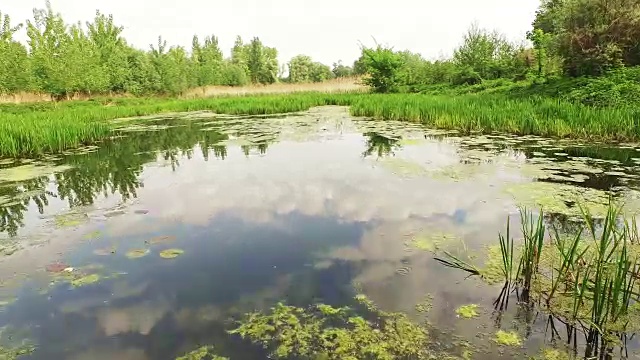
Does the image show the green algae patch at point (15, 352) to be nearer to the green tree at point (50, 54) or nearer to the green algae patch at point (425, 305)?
the green algae patch at point (425, 305)

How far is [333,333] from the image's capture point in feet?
7.32

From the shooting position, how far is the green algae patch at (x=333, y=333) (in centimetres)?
207

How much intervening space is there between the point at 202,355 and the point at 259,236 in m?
1.58

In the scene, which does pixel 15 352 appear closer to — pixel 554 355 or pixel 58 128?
pixel 554 355

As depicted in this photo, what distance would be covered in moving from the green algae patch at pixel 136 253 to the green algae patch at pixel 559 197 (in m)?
3.70

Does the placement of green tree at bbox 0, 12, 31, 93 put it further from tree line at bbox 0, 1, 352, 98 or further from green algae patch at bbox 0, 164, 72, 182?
green algae patch at bbox 0, 164, 72, 182

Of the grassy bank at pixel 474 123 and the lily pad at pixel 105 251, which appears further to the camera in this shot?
the grassy bank at pixel 474 123

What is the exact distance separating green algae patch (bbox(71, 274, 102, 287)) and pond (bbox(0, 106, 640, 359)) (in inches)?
0.6

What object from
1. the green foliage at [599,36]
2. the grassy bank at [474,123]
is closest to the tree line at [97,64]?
the grassy bank at [474,123]

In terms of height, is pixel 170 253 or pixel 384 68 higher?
pixel 384 68

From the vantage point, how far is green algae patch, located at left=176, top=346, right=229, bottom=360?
81.2 inches

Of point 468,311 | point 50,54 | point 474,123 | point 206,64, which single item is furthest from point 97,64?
point 468,311

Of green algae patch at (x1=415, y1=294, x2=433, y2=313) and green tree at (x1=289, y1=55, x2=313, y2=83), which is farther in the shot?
green tree at (x1=289, y1=55, x2=313, y2=83)

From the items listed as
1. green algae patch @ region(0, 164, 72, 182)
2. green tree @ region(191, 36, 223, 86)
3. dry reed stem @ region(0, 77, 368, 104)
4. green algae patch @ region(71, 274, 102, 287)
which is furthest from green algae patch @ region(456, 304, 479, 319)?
green tree @ region(191, 36, 223, 86)
